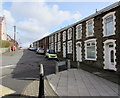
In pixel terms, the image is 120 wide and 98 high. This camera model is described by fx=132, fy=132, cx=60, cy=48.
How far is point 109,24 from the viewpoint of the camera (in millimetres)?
13398

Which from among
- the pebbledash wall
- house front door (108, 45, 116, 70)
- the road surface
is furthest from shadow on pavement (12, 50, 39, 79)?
house front door (108, 45, 116, 70)

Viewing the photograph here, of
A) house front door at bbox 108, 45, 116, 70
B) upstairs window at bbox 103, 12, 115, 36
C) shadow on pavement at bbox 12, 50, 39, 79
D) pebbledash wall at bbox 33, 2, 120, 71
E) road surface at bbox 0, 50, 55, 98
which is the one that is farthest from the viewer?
house front door at bbox 108, 45, 116, 70

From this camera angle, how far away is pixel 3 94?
5773 mm

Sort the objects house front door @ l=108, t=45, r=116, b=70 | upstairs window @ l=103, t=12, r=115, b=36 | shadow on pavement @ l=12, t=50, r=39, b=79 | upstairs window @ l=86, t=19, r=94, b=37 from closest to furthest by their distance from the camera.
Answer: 1. shadow on pavement @ l=12, t=50, r=39, b=79
2. upstairs window @ l=103, t=12, r=115, b=36
3. house front door @ l=108, t=45, r=116, b=70
4. upstairs window @ l=86, t=19, r=94, b=37

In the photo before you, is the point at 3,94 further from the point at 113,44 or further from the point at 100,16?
the point at 100,16

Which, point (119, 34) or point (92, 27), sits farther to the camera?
point (92, 27)

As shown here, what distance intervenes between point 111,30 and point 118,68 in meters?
3.80

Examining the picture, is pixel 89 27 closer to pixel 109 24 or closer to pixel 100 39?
pixel 100 39

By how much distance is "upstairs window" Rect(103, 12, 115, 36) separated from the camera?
12.8 metres

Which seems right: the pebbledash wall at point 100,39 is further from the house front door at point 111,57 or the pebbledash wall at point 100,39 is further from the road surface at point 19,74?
the road surface at point 19,74

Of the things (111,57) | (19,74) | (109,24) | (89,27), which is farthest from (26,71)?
(89,27)

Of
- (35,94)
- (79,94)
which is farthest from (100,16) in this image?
(35,94)

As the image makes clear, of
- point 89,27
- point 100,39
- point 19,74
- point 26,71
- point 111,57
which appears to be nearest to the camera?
point 19,74

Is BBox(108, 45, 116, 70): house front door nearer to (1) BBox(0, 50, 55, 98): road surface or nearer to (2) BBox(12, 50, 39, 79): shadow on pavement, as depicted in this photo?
(1) BBox(0, 50, 55, 98): road surface
